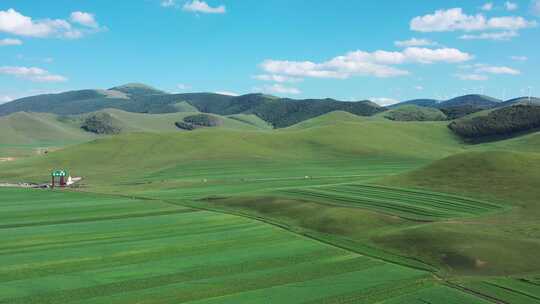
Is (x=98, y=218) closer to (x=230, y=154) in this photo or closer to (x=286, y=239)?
(x=286, y=239)

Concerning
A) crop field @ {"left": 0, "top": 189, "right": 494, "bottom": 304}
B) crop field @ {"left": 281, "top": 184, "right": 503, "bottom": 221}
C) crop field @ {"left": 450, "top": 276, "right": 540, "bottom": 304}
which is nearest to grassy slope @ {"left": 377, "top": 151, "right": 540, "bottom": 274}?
crop field @ {"left": 450, "top": 276, "right": 540, "bottom": 304}

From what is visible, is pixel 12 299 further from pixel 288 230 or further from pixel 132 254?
pixel 288 230

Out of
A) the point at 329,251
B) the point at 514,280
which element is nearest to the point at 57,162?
the point at 329,251

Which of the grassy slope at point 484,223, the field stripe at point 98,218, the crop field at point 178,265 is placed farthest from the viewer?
the field stripe at point 98,218

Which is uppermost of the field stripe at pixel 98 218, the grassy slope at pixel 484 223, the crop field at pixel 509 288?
the grassy slope at pixel 484 223

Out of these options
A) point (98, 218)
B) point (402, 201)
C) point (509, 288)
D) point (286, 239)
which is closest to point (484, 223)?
point (402, 201)

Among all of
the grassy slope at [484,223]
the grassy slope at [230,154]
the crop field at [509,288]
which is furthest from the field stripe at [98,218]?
the grassy slope at [230,154]

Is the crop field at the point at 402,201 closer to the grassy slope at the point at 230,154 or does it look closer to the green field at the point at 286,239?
the green field at the point at 286,239
